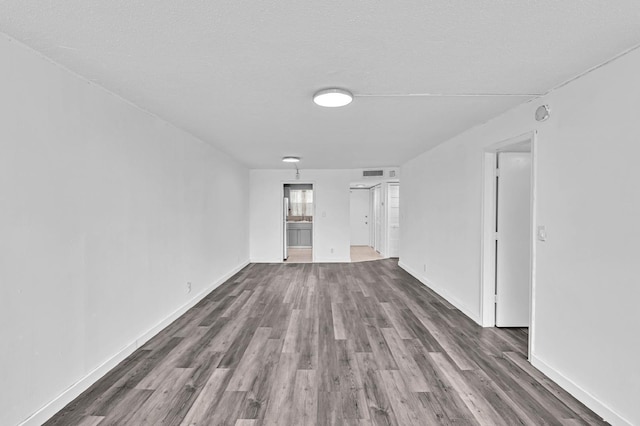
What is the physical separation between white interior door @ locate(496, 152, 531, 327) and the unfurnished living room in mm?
23

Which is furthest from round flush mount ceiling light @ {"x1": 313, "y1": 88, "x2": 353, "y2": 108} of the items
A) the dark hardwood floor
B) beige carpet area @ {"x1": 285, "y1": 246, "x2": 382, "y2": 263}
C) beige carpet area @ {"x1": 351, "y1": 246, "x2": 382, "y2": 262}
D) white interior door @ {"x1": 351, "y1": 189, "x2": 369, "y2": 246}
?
white interior door @ {"x1": 351, "y1": 189, "x2": 369, "y2": 246}

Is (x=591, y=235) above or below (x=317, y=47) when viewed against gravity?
below

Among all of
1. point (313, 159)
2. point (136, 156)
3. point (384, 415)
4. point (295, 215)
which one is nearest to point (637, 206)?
point (384, 415)

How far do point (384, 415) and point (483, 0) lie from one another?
8.01 ft

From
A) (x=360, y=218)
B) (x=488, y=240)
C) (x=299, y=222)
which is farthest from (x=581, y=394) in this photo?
(x=360, y=218)

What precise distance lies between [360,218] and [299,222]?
2330mm

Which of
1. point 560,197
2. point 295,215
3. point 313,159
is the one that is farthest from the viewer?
point 295,215

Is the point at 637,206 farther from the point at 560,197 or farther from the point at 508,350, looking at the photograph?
the point at 508,350

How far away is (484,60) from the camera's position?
1963mm

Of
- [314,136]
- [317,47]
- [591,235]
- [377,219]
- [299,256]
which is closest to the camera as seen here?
[317,47]

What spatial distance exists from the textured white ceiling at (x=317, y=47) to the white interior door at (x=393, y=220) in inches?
207

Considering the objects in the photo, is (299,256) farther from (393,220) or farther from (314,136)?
(314,136)

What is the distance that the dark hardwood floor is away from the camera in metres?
2.00

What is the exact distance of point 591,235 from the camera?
2.11 metres
